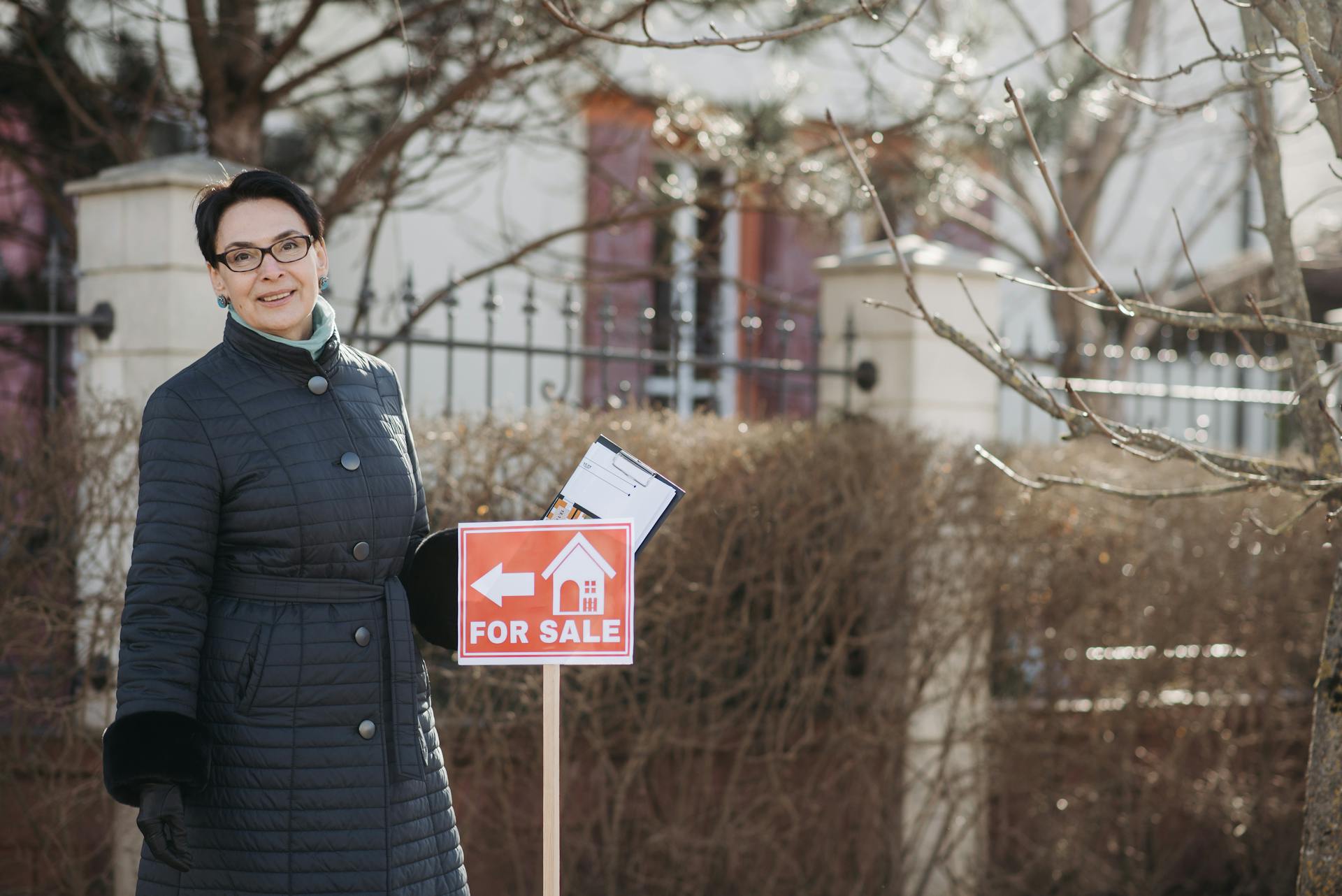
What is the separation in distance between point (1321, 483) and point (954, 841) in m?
2.61

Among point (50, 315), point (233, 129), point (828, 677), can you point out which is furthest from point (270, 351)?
point (233, 129)

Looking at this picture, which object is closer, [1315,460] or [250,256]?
[250,256]

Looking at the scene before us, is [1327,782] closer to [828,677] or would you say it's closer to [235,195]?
[828,677]

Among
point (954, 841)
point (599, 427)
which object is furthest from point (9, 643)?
point (954, 841)

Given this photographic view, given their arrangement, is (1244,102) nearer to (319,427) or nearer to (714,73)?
(714,73)

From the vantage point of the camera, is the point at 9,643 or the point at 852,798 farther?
the point at 852,798

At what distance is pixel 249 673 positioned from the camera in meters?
2.51

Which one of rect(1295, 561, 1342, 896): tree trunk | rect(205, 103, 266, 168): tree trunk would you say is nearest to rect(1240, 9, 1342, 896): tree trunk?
rect(1295, 561, 1342, 896): tree trunk

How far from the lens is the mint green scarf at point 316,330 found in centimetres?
261

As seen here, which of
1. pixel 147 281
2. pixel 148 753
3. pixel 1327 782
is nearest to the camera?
pixel 148 753

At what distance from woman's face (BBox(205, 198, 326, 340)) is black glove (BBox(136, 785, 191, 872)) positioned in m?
0.80

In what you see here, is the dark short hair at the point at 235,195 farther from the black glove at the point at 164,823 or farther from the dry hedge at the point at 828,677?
the dry hedge at the point at 828,677

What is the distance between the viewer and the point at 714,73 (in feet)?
31.2

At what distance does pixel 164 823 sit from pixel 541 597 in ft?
2.52
